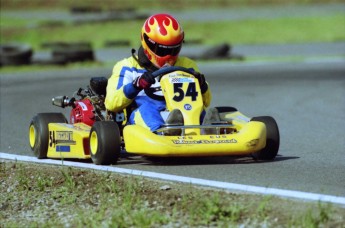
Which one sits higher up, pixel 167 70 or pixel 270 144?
pixel 167 70

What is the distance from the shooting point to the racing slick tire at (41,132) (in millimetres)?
8531

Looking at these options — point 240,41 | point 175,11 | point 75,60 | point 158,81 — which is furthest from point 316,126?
point 175,11

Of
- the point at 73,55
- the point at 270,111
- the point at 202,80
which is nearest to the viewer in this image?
the point at 202,80

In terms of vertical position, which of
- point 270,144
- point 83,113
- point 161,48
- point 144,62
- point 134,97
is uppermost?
point 161,48

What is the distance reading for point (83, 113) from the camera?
8.85 meters

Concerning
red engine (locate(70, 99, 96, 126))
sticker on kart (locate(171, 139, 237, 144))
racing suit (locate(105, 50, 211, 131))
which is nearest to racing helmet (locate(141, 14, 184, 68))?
racing suit (locate(105, 50, 211, 131))

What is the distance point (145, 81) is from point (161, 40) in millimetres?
634

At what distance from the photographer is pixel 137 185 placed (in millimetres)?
6504

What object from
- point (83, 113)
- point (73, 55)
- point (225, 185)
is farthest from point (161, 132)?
point (73, 55)

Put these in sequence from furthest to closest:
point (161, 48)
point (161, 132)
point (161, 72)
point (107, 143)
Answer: point (161, 48) < point (161, 72) < point (161, 132) < point (107, 143)

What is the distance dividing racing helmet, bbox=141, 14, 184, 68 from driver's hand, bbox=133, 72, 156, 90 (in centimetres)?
53

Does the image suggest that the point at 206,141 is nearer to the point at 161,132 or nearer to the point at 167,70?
the point at 161,132

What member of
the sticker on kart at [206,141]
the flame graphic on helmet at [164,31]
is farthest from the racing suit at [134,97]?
the sticker on kart at [206,141]

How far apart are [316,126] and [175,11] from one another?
28608 millimetres
